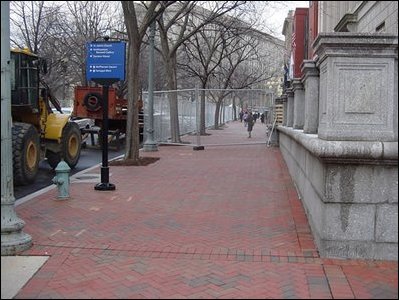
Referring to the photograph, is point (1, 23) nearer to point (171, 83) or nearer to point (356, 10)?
point (356, 10)

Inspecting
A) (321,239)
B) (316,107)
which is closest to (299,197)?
(316,107)

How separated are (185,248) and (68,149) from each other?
9.08m

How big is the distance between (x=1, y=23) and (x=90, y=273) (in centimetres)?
270

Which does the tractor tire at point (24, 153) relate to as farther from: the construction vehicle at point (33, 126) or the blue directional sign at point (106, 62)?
the blue directional sign at point (106, 62)

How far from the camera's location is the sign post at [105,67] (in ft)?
35.0

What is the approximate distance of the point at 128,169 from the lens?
14227 mm

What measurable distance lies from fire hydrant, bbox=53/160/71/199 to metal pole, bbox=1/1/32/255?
125 inches

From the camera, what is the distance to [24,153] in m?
11.4

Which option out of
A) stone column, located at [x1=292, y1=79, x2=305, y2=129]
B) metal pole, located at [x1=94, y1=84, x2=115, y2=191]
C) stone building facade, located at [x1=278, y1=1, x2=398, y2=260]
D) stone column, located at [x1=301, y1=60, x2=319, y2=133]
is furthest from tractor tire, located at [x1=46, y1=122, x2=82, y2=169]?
stone building facade, located at [x1=278, y1=1, x2=398, y2=260]

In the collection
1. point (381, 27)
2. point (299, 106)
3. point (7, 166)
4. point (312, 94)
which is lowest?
point (7, 166)

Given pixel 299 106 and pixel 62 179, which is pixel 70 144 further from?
pixel 299 106

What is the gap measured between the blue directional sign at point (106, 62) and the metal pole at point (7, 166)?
15.9ft

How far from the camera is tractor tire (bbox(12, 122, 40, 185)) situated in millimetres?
11219

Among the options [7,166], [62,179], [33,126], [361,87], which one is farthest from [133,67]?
[361,87]
